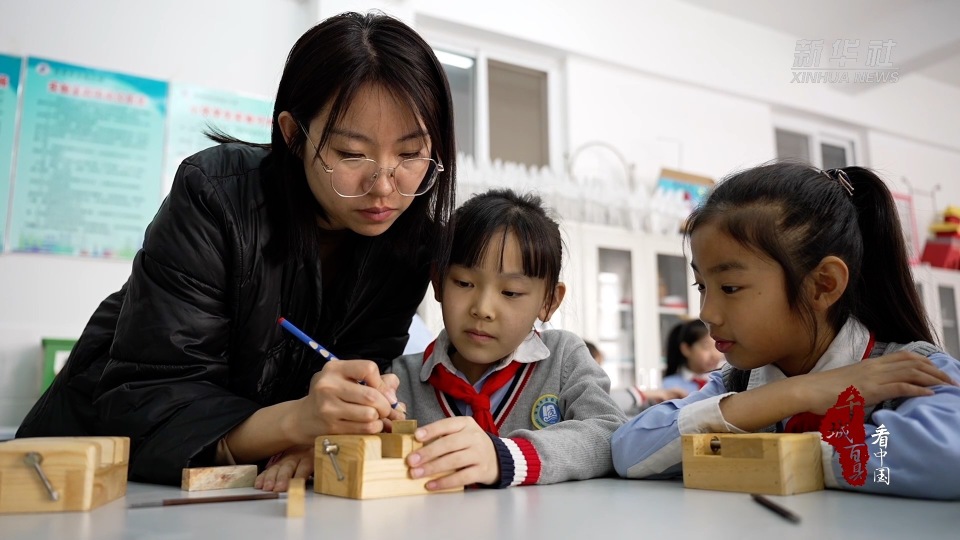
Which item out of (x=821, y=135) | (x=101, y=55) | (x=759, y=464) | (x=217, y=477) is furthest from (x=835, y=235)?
(x=821, y=135)

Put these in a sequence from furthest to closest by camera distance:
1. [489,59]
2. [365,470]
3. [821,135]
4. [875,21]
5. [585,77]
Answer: [821,135]
[875,21]
[585,77]
[489,59]
[365,470]

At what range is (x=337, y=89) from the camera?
1.05 meters

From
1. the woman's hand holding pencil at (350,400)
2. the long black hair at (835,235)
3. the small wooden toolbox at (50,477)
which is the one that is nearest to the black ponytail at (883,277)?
the long black hair at (835,235)

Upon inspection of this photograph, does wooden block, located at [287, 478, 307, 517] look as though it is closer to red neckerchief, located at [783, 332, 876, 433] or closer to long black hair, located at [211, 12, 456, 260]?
long black hair, located at [211, 12, 456, 260]

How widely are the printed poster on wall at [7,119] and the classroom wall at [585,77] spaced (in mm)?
77

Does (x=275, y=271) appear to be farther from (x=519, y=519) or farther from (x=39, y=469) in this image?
(x=519, y=519)

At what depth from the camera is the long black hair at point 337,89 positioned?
3.44ft

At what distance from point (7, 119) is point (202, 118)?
0.74m

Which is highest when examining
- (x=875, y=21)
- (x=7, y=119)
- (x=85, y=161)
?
(x=875, y=21)

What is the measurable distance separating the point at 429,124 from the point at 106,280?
242 cm

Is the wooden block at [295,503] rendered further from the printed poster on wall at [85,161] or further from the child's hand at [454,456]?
the printed poster on wall at [85,161]

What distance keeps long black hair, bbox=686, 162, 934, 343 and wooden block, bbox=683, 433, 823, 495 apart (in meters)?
0.29

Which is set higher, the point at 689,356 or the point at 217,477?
the point at 689,356

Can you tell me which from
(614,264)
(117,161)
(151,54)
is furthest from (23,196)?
(614,264)
